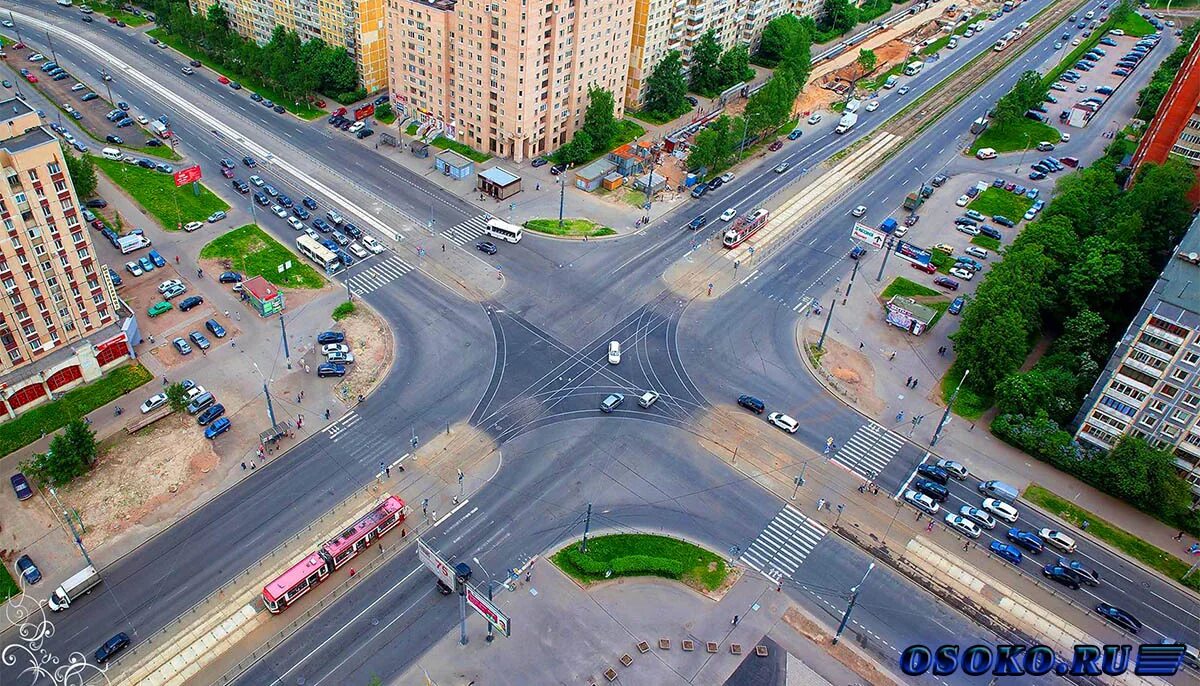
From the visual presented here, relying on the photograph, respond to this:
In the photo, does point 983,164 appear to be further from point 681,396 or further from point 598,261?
point 681,396

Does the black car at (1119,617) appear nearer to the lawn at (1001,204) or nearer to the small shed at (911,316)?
the small shed at (911,316)

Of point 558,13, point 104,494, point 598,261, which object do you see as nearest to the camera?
point 104,494

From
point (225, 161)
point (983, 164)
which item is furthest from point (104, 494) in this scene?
point (983, 164)

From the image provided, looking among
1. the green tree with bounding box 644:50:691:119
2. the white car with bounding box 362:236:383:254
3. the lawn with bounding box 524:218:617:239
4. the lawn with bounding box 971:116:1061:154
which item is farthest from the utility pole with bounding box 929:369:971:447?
the green tree with bounding box 644:50:691:119

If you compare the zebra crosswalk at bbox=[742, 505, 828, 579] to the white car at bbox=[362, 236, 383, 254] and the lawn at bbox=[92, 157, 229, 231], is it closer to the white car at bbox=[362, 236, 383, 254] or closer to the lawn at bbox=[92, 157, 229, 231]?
the white car at bbox=[362, 236, 383, 254]

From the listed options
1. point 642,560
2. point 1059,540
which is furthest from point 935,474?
point 642,560
